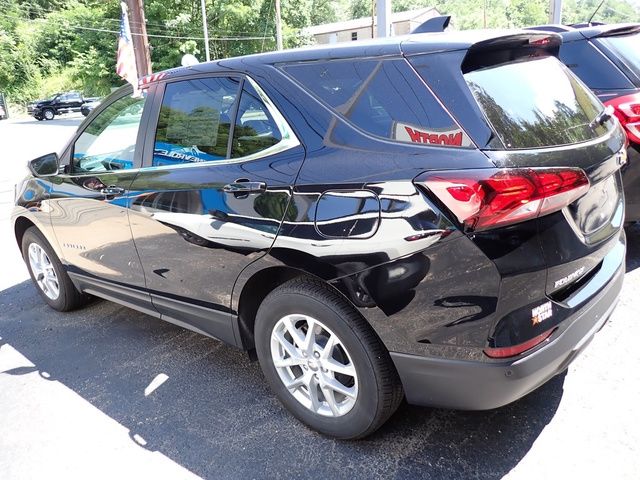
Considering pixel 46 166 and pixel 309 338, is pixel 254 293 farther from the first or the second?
pixel 46 166

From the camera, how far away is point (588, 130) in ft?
7.59

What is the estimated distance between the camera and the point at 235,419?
9.12 ft

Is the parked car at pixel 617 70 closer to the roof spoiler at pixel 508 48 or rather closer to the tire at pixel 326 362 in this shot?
the roof spoiler at pixel 508 48

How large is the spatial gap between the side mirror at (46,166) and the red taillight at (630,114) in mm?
4135

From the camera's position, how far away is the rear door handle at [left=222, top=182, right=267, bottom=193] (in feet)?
8.04

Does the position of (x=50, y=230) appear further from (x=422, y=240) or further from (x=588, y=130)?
(x=588, y=130)

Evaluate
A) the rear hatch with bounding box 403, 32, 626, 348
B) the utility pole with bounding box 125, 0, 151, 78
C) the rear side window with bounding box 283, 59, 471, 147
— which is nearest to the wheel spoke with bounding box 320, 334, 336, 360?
the rear hatch with bounding box 403, 32, 626, 348

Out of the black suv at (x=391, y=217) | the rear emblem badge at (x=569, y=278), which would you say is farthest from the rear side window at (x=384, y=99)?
the rear emblem badge at (x=569, y=278)

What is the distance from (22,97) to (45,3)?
21361 mm

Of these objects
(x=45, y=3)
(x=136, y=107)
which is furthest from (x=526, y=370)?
(x=45, y=3)

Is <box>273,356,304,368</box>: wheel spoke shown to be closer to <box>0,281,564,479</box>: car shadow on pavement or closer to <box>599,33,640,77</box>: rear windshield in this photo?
<box>0,281,564,479</box>: car shadow on pavement

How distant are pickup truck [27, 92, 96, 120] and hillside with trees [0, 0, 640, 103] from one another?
5608mm

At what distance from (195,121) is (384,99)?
1222 millimetres

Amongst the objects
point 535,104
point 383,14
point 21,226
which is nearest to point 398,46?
point 535,104
